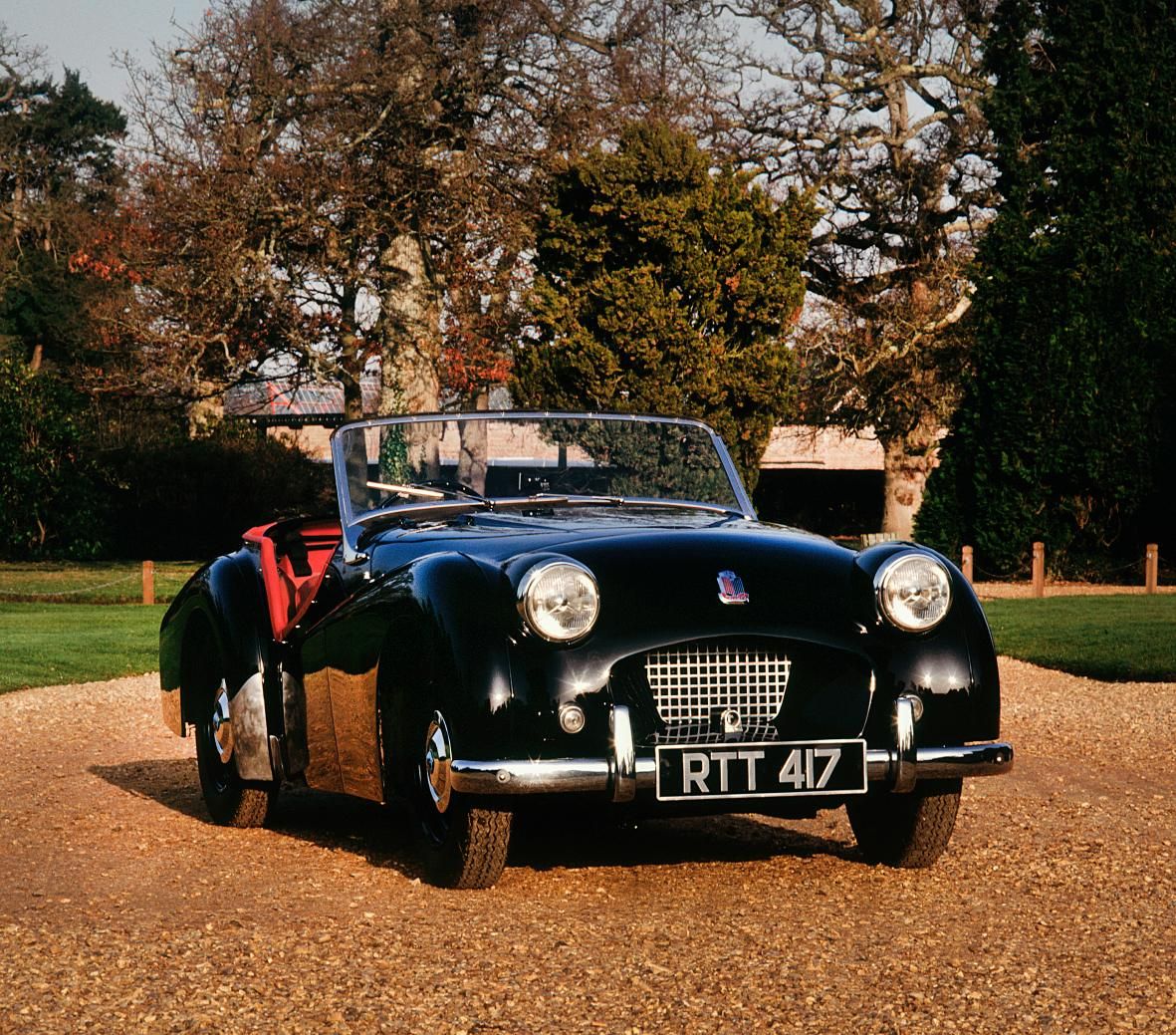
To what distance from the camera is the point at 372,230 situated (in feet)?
83.4

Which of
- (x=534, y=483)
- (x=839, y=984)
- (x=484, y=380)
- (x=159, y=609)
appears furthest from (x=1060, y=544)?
(x=839, y=984)

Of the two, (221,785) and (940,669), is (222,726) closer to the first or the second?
(221,785)

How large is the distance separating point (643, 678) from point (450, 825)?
77cm

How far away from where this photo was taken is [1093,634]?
15.9 m

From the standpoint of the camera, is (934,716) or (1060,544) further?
(1060,544)

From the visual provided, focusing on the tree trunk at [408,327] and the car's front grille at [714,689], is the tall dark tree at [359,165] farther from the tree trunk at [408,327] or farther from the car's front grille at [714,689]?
the car's front grille at [714,689]

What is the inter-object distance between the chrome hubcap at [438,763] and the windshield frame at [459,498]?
108cm

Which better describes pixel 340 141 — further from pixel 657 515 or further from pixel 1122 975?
pixel 1122 975

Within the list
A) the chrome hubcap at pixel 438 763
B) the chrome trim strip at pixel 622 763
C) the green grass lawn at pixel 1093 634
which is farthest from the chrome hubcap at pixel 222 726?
the green grass lawn at pixel 1093 634

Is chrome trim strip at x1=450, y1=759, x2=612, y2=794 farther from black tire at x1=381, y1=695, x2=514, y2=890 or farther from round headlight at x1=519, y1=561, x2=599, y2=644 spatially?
round headlight at x1=519, y1=561, x2=599, y2=644

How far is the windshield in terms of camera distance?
239 inches

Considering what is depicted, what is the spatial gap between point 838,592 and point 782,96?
28.2 meters

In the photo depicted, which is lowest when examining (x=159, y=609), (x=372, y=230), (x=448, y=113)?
(x=159, y=609)

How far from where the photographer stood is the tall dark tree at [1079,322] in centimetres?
2486
